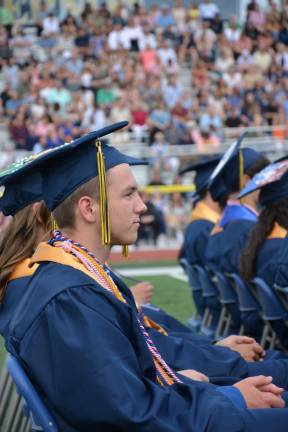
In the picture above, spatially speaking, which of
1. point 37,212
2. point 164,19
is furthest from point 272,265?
point 164,19

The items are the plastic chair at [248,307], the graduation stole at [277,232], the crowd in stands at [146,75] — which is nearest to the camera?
the graduation stole at [277,232]

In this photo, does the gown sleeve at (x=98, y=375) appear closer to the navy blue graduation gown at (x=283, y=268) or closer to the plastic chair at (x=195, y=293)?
the navy blue graduation gown at (x=283, y=268)

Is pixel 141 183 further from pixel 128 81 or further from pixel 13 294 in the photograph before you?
pixel 13 294

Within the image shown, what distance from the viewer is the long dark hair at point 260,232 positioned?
22.1 ft

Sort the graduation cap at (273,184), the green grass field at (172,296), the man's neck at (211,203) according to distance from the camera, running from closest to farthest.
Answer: the graduation cap at (273,184) < the man's neck at (211,203) < the green grass field at (172,296)

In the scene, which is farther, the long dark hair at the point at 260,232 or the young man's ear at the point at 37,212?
the long dark hair at the point at 260,232

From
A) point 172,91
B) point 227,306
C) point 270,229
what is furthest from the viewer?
point 172,91

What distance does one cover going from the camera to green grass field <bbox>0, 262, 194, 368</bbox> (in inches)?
439

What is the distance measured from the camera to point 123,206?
363 centimetres

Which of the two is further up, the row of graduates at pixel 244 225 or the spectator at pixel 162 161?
the row of graduates at pixel 244 225

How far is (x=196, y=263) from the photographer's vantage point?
898 centimetres

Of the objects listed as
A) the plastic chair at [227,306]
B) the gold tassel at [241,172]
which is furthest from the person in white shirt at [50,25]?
the plastic chair at [227,306]

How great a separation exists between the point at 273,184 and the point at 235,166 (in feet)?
5.03

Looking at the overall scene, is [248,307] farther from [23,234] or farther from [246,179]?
[23,234]
